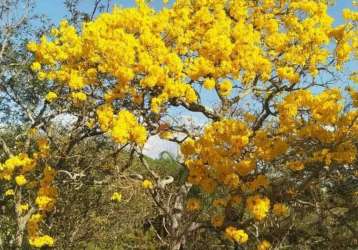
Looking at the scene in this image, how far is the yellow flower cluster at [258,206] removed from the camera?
7.93 meters

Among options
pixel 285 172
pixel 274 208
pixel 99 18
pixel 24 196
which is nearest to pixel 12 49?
pixel 24 196

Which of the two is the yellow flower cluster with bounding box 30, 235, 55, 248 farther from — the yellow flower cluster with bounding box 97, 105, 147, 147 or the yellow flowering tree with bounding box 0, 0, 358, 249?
the yellow flower cluster with bounding box 97, 105, 147, 147

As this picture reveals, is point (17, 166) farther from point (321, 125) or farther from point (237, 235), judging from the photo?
point (321, 125)

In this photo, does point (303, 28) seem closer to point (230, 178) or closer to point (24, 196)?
point (230, 178)

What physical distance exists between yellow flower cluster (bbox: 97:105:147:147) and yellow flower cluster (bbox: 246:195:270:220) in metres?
1.83

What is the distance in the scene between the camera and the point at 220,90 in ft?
29.9

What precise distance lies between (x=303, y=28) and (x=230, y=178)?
3.10 metres

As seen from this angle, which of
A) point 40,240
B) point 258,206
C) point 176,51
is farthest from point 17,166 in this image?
point 258,206

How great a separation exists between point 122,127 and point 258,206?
226 cm

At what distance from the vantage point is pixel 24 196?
1582 centimetres

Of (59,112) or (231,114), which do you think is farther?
(59,112)

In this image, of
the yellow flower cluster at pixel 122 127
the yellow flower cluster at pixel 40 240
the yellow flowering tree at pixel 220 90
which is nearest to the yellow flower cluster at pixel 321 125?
the yellow flowering tree at pixel 220 90

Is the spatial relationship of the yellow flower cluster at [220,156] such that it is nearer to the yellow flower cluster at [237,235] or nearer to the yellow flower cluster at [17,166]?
the yellow flower cluster at [237,235]

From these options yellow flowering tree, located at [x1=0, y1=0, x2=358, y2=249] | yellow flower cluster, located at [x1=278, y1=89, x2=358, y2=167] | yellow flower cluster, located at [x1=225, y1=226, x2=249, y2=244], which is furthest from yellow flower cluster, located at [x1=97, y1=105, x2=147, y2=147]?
yellow flower cluster, located at [x1=278, y1=89, x2=358, y2=167]
